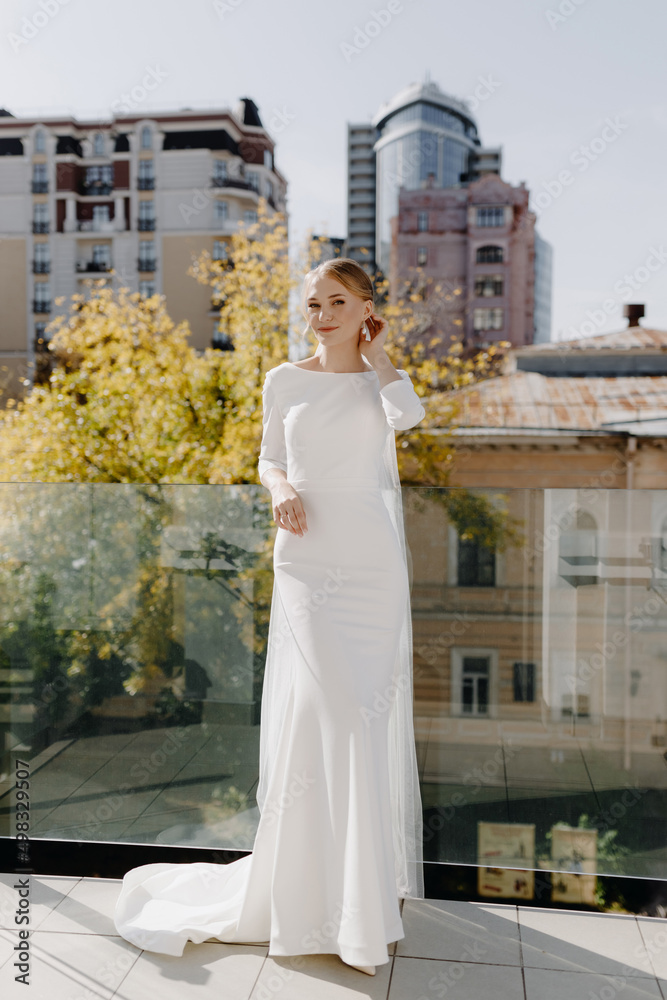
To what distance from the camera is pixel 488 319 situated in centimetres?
3478

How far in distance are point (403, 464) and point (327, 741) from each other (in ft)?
26.4

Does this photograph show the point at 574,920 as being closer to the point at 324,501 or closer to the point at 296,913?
the point at 296,913

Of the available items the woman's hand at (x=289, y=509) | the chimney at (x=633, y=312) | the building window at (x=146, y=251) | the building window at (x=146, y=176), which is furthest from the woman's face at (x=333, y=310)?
the building window at (x=146, y=176)

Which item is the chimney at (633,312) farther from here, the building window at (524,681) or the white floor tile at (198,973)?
the white floor tile at (198,973)

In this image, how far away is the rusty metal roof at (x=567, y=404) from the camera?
1254 centimetres

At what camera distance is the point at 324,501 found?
2033 mm

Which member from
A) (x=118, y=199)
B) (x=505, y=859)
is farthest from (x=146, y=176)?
(x=505, y=859)

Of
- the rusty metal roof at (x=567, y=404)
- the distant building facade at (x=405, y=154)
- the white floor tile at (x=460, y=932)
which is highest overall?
the distant building facade at (x=405, y=154)

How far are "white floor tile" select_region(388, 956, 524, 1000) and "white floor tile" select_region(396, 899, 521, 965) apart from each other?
0.11ft

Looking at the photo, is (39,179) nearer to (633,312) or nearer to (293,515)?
(633,312)

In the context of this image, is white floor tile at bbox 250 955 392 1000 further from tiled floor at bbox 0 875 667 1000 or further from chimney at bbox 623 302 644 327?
chimney at bbox 623 302 644 327

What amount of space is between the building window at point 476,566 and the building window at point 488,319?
33018mm

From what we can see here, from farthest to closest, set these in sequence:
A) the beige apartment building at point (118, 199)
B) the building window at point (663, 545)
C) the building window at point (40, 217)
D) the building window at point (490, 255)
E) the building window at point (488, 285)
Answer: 1. the building window at point (488, 285)
2. the building window at point (490, 255)
3. the building window at point (40, 217)
4. the beige apartment building at point (118, 199)
5. the building window at point (663, 545)

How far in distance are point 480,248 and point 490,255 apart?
0.62 m
